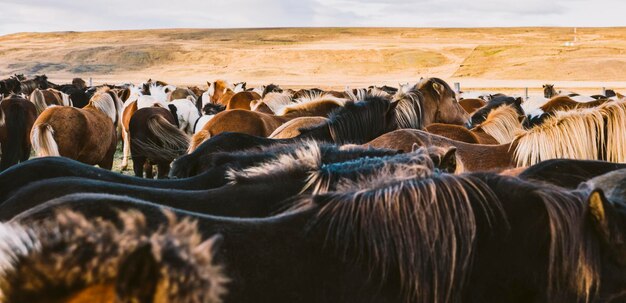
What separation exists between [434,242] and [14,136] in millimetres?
12395

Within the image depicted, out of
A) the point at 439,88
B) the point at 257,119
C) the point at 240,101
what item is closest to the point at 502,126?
the point at 439,88

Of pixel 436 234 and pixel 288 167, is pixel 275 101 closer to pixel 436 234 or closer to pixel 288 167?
pixel 288 167

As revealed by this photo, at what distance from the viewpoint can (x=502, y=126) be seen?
8.55 metres

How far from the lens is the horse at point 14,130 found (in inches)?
480

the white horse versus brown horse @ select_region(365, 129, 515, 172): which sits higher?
brown horse @ select_region(365, 129, 515, 172)

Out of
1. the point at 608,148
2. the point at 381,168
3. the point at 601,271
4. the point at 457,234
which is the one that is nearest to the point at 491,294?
the point at 457,234

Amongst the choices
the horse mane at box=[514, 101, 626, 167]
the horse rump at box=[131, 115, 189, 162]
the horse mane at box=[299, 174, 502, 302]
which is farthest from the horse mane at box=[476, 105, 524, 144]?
the horse mane at box=[299, 174, 502, 302]

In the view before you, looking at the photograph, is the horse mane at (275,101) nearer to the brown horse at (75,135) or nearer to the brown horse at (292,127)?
the brown horse at (75,135)

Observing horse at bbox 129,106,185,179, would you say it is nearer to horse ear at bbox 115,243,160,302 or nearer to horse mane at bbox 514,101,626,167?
horse mane at bbox 514,101,626,167

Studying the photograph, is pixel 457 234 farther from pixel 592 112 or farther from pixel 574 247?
pixel 592 112

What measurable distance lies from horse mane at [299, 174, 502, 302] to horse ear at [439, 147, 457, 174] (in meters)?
1.96

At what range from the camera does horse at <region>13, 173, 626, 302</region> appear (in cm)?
169

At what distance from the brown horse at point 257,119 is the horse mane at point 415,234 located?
7.76m

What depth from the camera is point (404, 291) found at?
172 cm
